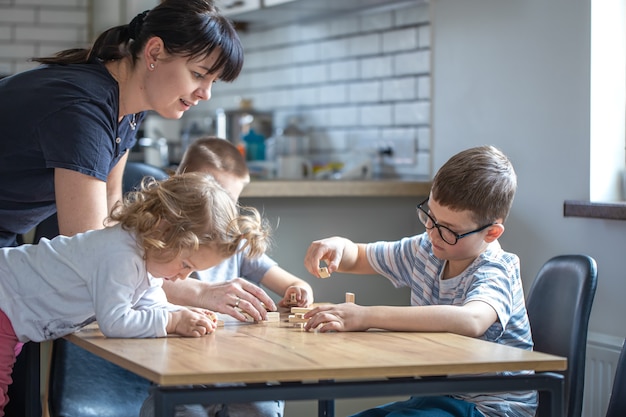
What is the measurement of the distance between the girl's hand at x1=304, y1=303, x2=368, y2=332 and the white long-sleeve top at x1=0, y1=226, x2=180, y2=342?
12.2 inches

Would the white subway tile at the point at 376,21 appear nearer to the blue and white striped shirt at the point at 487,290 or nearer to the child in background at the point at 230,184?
the child in background at the point at 230,184

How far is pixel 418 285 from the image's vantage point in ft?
7.62

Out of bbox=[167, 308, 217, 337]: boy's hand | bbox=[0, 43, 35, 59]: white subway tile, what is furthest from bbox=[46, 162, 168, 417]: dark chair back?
bbox=[0, 43, 35, 59]: white subway tile

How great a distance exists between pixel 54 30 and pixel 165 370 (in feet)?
15.6

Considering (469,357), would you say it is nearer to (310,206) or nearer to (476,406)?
(476,406)

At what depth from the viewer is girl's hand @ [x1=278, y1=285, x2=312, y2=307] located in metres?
2.42

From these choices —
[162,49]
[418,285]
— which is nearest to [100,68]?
[162,49]

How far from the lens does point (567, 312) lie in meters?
2.21

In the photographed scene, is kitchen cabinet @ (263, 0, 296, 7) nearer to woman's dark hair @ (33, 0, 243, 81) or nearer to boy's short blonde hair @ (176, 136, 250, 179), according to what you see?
boy's short blonde hair @ (176, 136, 250, 179)

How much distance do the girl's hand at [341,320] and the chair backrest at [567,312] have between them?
1.76 ft

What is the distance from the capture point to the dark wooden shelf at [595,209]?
2801 mm

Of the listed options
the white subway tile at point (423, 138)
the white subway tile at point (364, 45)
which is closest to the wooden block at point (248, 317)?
the white subway tile at point (423, 138)

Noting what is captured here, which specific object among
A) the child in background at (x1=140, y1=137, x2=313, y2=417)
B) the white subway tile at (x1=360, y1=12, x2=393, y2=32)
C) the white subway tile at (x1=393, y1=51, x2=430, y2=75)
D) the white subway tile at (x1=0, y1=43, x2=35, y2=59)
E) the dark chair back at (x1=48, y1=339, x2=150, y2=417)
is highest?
the white subway tile at (x1=360, y1=12, x2=393, y2=32)

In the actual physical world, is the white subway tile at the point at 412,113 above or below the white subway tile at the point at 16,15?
below
